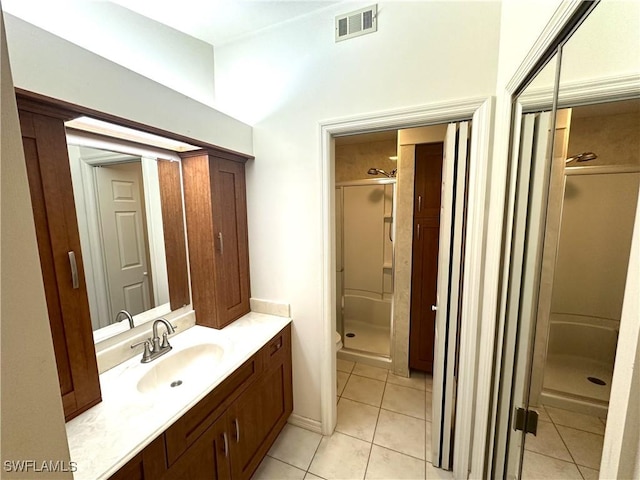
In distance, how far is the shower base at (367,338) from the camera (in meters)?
2.75

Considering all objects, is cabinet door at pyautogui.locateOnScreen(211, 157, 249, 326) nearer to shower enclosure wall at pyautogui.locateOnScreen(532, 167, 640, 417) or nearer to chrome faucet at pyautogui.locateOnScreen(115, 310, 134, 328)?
chrome faucet at pyautogui.locateOnScreen(115, 310, 134, 328)

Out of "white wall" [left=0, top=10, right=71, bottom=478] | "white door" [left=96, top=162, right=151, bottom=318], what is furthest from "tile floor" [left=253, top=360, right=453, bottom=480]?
"white wall" [left=0, top=10, right=71, bottom=478]

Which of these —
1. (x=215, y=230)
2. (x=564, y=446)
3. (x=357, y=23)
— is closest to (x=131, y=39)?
(x=215, y=230)

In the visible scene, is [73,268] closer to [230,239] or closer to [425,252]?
[230,239]

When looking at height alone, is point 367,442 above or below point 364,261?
below

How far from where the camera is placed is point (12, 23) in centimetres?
72

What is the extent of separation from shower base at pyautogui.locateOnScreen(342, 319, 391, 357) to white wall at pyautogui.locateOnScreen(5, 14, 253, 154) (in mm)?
2430

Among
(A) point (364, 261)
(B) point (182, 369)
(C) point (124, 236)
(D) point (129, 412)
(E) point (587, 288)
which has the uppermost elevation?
(C) point (124, 236)

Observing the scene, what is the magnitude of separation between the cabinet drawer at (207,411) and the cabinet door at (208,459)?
0.11ft

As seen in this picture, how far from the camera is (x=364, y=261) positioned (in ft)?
10.5

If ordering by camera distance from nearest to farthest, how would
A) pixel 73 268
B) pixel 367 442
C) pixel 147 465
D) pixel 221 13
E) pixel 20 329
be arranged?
pixel 20 329, pixel 147 465, pixel 73 268, pixel 221 13, pixel 367 442

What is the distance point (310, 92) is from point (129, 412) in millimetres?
1739

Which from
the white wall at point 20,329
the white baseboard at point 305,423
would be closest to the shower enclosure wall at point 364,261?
the white baseboard at point 305,423

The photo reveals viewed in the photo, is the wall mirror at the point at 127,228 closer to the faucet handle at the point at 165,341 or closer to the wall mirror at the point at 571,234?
the faucet handle at the point at 165,341
